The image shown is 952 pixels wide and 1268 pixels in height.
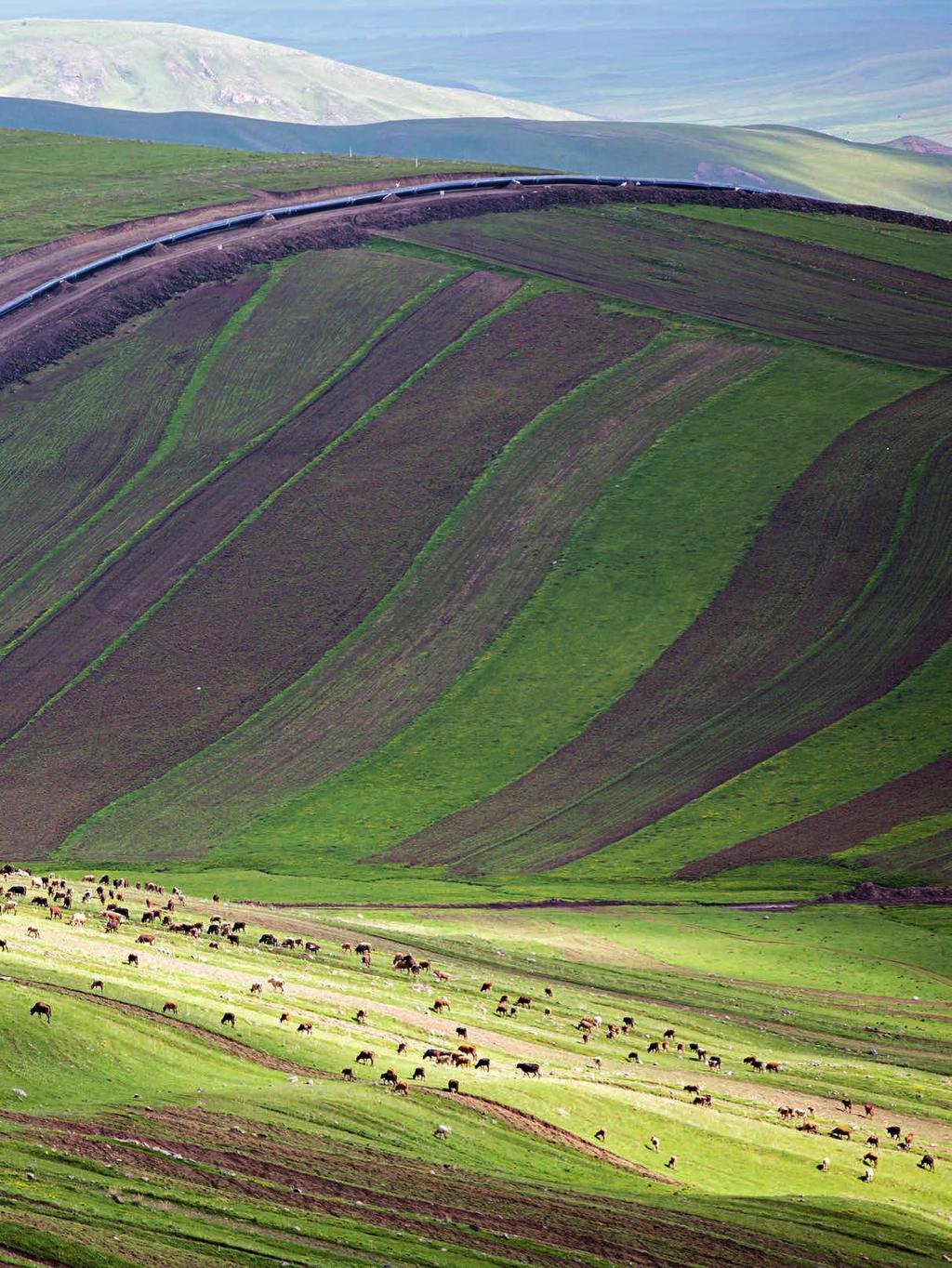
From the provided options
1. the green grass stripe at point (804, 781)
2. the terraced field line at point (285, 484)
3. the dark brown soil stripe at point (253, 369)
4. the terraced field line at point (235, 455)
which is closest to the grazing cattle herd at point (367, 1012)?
the green grass stripe at point (804, 781)

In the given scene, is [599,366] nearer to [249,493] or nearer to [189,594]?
[249,493]

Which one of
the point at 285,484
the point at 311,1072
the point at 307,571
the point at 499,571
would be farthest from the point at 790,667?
the point at 311,1072

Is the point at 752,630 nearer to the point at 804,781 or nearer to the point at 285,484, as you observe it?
the point at 804,781

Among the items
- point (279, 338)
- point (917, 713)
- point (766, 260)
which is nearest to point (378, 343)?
point (279, 338)

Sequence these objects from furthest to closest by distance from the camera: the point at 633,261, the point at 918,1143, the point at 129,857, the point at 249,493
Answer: the point at 633,261 < the point at 249,493 < the point at 129,857 < the point at 918,1143

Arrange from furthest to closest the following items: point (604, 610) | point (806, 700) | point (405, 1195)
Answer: point (604, 610) → point (806, 700) → point (405, 1195)
